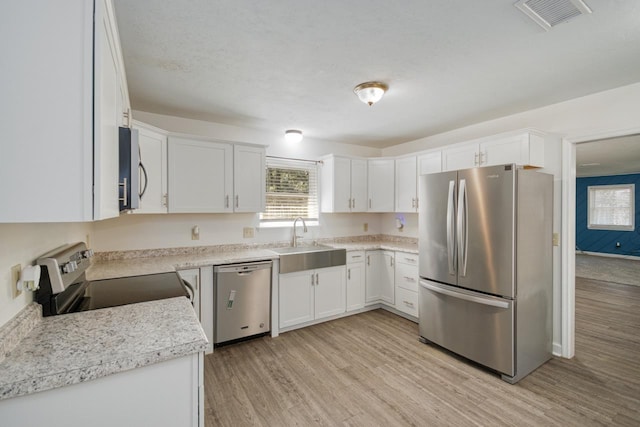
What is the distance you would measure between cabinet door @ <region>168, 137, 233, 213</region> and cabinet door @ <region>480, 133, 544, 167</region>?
278 cm

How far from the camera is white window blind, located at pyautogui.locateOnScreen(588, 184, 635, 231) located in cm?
806

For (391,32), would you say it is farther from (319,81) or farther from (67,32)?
(67,32)

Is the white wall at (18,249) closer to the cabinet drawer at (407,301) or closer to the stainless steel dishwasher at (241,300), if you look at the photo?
the stainless steel dishwasher at (241,300)

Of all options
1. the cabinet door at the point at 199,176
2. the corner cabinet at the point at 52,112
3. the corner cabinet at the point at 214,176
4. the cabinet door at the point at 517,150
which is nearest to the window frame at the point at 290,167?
the corner cabinet at the point at 214,176

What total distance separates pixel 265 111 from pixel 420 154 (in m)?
2.02

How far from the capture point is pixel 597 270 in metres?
6.62

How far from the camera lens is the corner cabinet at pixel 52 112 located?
2.54 ft

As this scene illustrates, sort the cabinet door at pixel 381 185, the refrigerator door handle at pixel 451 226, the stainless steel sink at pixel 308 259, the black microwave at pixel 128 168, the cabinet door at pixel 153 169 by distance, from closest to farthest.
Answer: the black microwave at pixel 128 168 → the cabinet door at pixel 153 169 → the refrigerator door handle at pixel 451 226 → the stainless steel sink at pixel 308 259 → the cabinet door at pixel 381 185

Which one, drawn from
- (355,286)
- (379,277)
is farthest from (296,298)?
(379,277)

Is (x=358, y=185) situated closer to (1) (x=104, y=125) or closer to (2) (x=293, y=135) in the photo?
(2) (x=293, y=135)

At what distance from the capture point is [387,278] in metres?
3.96

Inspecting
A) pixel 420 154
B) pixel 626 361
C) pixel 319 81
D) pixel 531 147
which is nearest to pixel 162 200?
pixel 319 81

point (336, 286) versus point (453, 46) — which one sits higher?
point (453, 46)

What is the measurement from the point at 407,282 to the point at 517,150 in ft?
6.24
